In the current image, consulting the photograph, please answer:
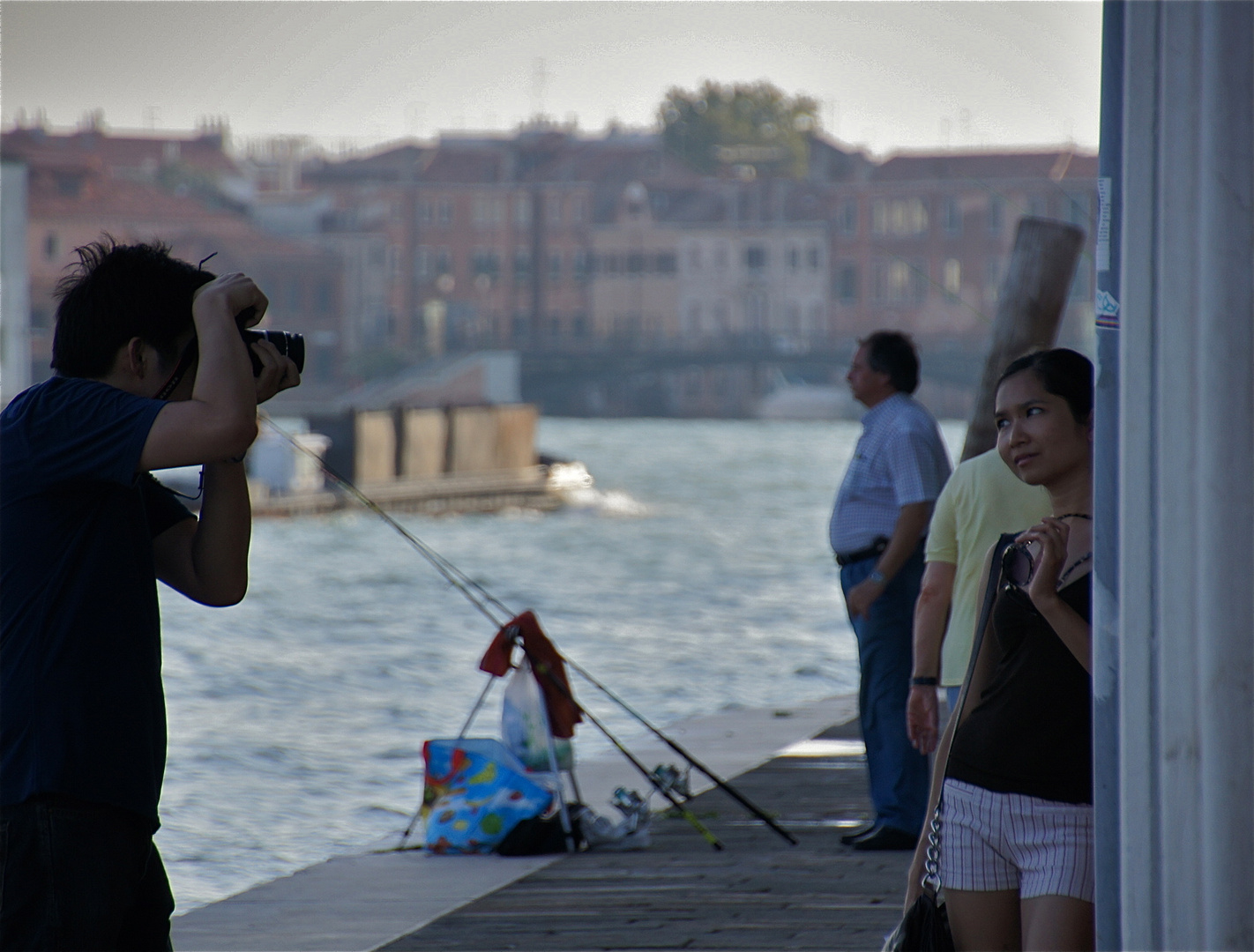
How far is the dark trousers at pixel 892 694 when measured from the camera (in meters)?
5.34

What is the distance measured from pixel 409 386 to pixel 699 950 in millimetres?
73424

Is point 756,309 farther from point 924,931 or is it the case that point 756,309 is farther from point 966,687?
point 924,931

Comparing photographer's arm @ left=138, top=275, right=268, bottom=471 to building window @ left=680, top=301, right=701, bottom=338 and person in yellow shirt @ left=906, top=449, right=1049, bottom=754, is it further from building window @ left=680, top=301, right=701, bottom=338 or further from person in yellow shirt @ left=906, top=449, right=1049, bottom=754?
building window @ left=680, top=301, right=701, bottom=338

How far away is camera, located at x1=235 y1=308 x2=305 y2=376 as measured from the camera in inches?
87.6

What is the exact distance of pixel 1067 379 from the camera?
2.70 m

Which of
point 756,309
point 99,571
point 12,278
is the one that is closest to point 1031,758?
point 99,571

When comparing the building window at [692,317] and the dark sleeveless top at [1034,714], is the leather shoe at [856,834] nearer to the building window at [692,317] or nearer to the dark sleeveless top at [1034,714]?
the dark sleeveless top at [1034,714]

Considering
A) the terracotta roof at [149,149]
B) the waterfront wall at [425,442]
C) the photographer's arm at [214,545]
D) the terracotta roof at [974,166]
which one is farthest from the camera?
the terracotta roof at [149,149]

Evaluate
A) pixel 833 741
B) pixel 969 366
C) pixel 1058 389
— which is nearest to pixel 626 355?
pixel 969 366

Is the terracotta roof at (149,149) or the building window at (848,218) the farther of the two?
the terracotta roof at (149,149)

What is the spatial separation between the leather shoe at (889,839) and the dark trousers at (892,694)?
0.08 feet

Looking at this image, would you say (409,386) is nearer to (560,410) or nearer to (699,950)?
(560,410)

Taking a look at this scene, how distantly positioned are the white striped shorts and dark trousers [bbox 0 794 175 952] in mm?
1190

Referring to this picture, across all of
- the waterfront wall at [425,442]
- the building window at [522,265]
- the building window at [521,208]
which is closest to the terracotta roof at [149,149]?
the building window at [521,208]
